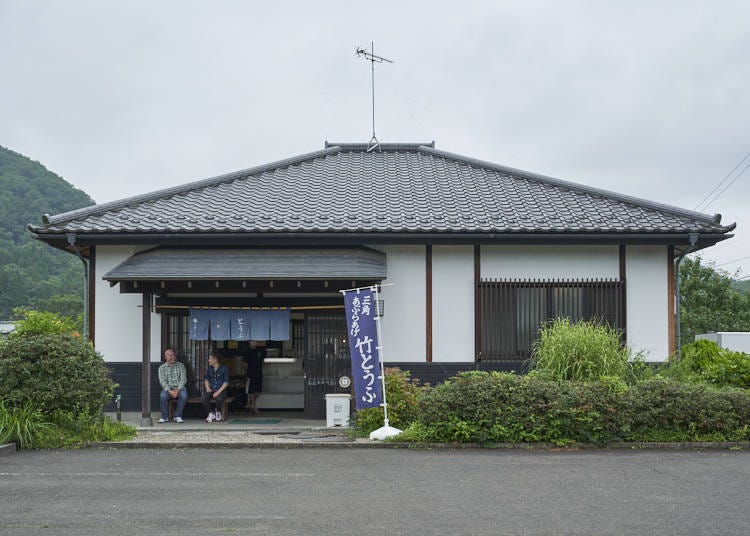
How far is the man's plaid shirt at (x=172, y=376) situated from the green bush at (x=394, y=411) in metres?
3.50

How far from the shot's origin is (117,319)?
1397 cm

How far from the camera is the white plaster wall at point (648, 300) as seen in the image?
13.9 meters

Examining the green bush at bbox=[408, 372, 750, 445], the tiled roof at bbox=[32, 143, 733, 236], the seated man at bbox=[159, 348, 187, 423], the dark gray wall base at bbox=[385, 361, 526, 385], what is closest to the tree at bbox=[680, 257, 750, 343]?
the tiled roof at bbox=[32, 143, 733, 236]

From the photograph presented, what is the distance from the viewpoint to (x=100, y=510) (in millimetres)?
6918

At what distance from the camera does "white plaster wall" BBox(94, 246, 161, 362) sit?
13.9 m

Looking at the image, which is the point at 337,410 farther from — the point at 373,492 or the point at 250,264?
the point at 373,492

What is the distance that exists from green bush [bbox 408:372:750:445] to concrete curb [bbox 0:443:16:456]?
17.0 ft

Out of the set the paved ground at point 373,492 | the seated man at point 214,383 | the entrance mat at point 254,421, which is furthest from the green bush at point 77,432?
the entrance mat at point 254,421

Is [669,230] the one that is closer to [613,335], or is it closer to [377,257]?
[613,335]

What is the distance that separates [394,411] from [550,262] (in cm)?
430

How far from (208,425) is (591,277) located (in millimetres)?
7171

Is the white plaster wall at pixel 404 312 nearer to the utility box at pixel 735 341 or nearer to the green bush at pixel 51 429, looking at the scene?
the green bush at pixel 51 429

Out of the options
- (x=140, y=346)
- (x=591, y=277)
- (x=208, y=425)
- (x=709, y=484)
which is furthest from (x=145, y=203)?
(x=709, y=484)

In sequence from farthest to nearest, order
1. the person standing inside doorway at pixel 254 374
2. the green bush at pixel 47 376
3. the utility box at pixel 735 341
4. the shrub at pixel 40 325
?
the utility box at pixel 735 341 < the person standing inside doorway at pixel 254 374 < the shrub at pixel 40 325 < the green bush at pixel 47 376
